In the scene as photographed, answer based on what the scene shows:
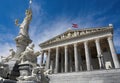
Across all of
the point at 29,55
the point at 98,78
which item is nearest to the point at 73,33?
the point at 98,78

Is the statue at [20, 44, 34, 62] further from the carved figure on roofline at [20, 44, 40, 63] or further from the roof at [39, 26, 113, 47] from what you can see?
the roof at [39, 26, 113, 47]

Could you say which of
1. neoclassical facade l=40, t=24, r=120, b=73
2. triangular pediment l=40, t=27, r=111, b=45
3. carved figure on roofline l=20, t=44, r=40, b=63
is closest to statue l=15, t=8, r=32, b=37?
carved figure on roofline l=20, t=44, r=40, b=63

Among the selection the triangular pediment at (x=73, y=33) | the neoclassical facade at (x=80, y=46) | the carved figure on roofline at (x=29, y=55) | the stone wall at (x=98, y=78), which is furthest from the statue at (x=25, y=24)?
the triangular pediment at (x=73, y=33)

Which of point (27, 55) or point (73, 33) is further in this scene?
point (73, 33)

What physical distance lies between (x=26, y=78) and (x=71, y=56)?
39.7m

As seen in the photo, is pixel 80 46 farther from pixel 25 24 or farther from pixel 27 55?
pixel 27 55

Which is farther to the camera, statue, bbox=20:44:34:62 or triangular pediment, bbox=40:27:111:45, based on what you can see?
triangular pediment, bbox=40:27:111:45

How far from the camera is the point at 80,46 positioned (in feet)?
140

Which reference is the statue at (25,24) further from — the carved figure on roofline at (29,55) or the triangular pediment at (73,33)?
the triangular pediment at (73,33)

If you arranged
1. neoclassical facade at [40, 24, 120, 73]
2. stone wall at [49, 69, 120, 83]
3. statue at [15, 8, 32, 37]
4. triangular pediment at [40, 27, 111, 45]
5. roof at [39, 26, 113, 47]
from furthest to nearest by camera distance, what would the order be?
triangular pediment at [40, 27, 111, 45] < roof at [39, 26, 113, 47] < neoclassical facade at [40, 24, 120, 73] < stone wall at [49, 69, 120, 83] < statue at [15, 8, 32, 37]

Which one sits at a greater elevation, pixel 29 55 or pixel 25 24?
pixel 25 24

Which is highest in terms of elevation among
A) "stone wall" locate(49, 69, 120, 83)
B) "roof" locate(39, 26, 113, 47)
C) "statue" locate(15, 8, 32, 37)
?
"roof" locate(39, 26, 113, 47)

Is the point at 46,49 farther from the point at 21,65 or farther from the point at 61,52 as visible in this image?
the point at 21,65

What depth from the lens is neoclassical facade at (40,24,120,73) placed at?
36.1m
